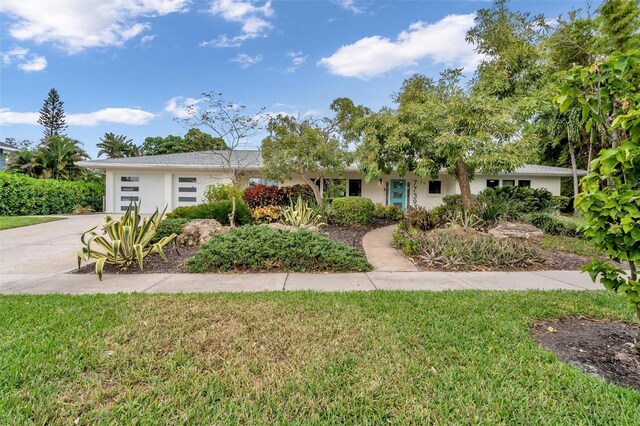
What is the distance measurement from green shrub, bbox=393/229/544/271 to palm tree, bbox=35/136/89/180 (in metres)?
20.8

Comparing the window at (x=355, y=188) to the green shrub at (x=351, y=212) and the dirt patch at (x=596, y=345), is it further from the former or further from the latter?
the dirt patch at (x=596, y=345)

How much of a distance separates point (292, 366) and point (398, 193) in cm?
1625

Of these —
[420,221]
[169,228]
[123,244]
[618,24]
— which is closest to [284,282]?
[123,244]

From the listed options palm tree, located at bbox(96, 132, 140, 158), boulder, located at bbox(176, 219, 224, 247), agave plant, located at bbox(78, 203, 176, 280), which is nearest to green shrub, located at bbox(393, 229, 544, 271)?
boulder, located at bbox(176, 219, 224, 247)

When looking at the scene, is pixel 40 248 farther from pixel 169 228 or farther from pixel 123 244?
pixel 123 244

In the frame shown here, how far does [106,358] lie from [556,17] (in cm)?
1784

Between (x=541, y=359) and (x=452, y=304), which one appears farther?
(x=452, y=304)

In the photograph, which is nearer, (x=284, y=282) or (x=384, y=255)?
(x=284, y=282)

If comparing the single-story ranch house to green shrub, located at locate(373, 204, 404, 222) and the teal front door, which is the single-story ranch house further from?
green shrub, located at locate(373, 204, 404, 222)

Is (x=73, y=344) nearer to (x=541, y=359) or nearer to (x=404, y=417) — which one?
(x=404, y=417)

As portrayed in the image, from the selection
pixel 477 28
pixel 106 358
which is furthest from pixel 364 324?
pixel 477 28

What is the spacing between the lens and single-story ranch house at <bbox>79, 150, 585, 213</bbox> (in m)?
16.4

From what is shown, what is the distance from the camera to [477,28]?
998 cm

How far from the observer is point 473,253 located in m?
6.26
